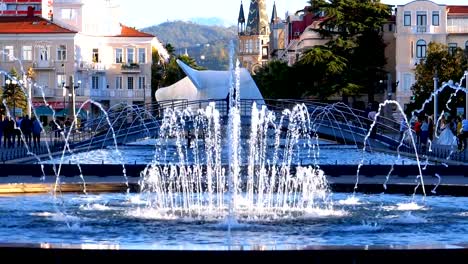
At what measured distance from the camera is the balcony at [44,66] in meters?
85.5

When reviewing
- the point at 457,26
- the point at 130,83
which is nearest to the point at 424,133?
the point at 457,26

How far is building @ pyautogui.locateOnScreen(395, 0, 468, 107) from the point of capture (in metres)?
80.4

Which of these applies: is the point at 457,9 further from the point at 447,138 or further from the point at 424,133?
the point at 424,133

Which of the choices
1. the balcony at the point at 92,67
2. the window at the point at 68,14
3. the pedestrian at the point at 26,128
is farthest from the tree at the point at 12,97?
the pedestrian at the point at 26,128

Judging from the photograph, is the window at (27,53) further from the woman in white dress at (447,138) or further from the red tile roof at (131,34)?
the woman in white dress at (447,138)

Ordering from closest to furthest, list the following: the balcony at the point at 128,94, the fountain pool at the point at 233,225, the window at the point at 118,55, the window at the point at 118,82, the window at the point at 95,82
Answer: the fountain pool at the point at 233,225 → the window at the point at 95,82 → the balcony at the point at 128,94 → the window at the point at 118,82 → the window at the point at 118,55

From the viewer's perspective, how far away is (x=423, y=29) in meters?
80.5

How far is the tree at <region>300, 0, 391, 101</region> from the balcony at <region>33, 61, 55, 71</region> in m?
21.2

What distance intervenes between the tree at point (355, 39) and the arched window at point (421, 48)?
5.08 meters

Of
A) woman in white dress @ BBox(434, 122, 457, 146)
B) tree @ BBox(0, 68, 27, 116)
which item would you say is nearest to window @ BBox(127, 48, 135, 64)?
tree @ BBox(0, 68, 27, 116)

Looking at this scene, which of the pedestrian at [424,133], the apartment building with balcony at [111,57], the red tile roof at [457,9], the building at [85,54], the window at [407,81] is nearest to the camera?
the pedestrian at [424,133]
